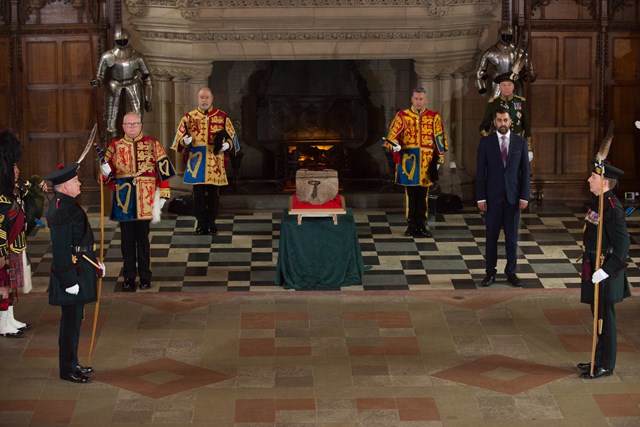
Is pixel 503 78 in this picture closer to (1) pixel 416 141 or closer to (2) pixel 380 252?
(1) pixel 416 141

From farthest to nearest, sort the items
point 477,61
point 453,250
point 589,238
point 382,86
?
point 382,86, point 477,61, point 453,250, point 589,238

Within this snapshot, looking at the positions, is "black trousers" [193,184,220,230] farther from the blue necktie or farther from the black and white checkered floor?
the blue necktie

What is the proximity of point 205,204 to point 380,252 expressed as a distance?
6.38 ft

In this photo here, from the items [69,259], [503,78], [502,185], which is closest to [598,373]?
[502,185]

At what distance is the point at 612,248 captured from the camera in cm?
921

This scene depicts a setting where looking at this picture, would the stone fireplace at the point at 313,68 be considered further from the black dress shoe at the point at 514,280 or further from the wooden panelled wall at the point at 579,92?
the black dress shoe at the point at 514,280

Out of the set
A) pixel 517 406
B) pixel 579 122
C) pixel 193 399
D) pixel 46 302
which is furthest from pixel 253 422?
pixel 579 122

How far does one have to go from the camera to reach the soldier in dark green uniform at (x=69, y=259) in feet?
30.1

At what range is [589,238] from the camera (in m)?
9.36

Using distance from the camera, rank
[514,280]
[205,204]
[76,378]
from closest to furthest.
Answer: [76,378] < [514,280] < [205,204]

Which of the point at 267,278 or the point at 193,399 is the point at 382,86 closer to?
the point at 267,278

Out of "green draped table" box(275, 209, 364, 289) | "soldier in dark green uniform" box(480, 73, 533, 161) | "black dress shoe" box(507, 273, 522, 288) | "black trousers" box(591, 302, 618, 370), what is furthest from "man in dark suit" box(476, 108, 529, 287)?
"black trousers" box(591, 302, 618, 370)

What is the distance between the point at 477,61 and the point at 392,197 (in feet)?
5.95

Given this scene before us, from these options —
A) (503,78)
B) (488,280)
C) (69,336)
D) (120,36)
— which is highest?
(120,36)
